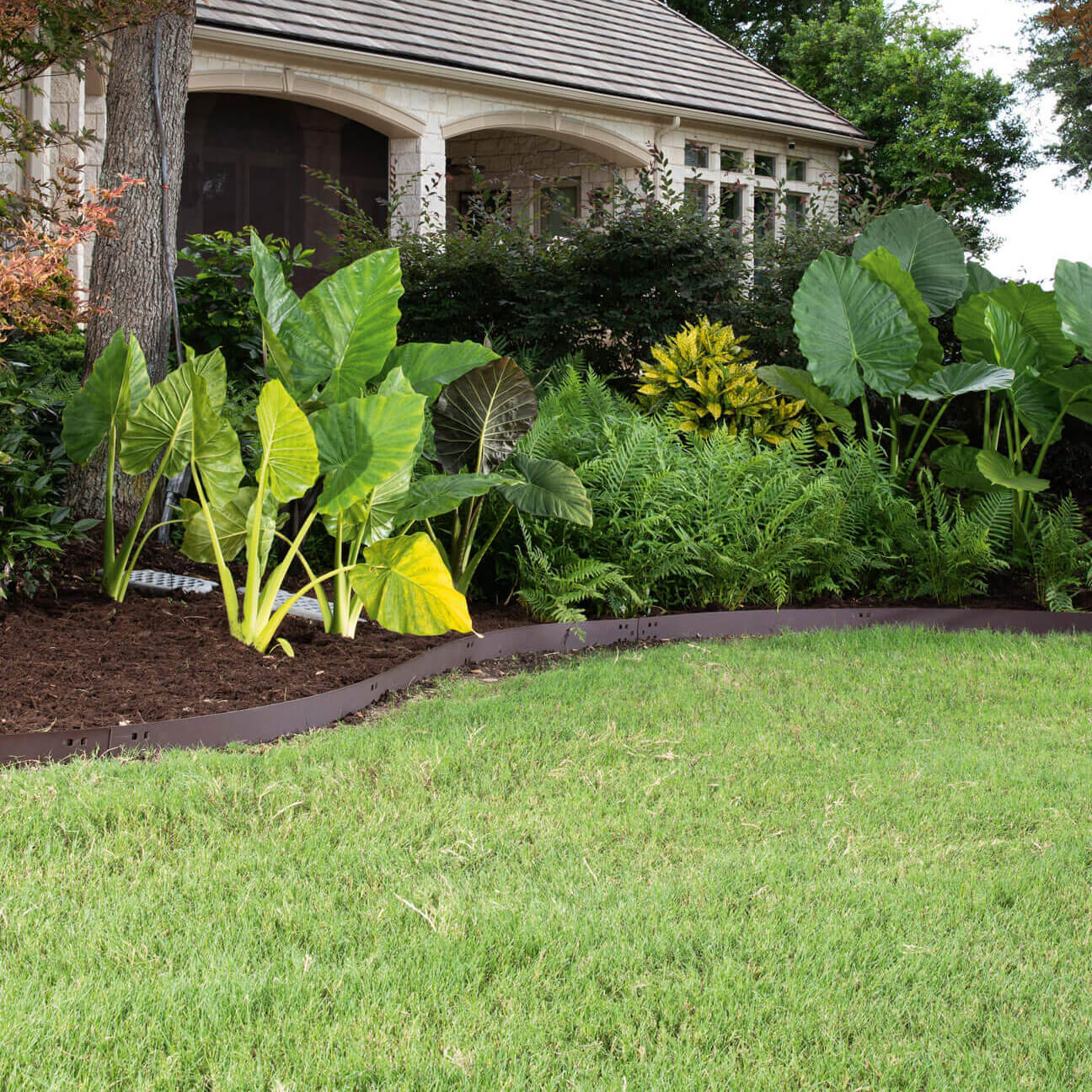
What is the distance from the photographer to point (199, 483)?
15.9ft

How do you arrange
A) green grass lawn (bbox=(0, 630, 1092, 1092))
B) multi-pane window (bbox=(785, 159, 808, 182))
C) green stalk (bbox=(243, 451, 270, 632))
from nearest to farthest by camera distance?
green grass lawn (bbox=(0, 630, 1092, 1092)) → green stalk (bbox=(243, 451, 270, 632)) → multi-pane window (bbox=(785, 159, 808, 182))

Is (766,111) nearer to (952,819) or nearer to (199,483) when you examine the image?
(199,483)

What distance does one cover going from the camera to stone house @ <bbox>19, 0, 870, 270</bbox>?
1320 cm

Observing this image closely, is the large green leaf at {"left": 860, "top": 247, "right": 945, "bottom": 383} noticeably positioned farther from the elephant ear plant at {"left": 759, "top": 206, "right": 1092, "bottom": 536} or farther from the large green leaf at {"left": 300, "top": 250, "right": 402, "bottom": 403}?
the large green leaf at {"left": 300, "top": 250, "right": 402, "bottom": 403}

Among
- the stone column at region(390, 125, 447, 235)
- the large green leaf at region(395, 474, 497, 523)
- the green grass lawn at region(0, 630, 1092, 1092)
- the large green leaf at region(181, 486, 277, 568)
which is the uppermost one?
the stone column at region(390, 125, 447, 235)

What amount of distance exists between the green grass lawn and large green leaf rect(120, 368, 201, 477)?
153 centimetres

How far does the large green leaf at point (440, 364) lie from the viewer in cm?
526

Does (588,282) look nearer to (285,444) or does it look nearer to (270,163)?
(285,444)

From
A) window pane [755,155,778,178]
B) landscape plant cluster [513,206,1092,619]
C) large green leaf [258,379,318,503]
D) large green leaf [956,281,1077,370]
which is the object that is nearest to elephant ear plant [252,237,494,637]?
large green leaf [258,379,318,503]

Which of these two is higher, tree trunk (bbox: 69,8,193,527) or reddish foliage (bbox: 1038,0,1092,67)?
reddish foliage (bbox: 1038,0,1092,67)

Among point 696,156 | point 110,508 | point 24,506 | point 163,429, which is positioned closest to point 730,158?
point 696,156

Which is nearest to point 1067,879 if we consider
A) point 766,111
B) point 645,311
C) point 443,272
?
point 645,311

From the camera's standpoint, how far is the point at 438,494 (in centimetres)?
490

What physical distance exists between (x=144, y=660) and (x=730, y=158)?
14601 mm
